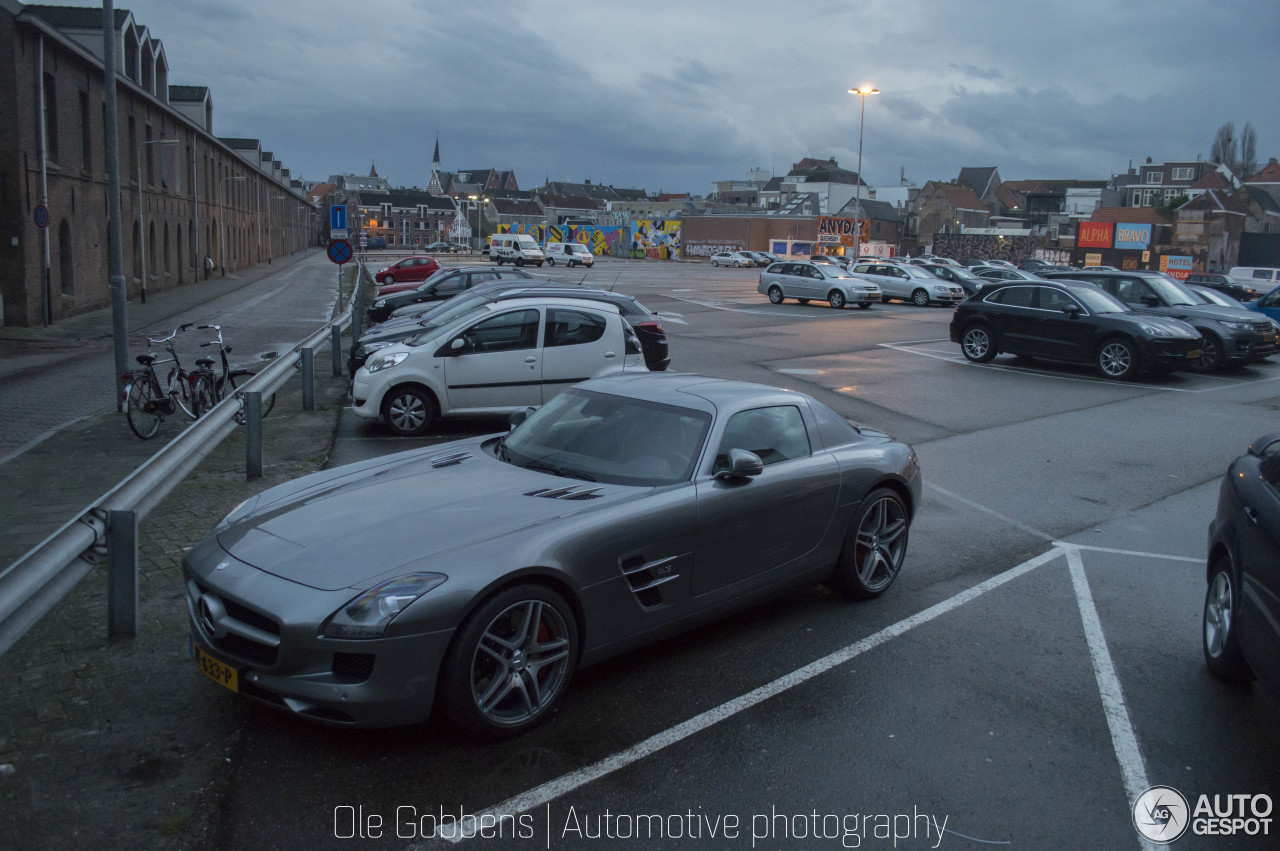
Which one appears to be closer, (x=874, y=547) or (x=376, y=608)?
(x=376, y=608)

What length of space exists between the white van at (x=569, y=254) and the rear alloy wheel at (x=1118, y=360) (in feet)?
157

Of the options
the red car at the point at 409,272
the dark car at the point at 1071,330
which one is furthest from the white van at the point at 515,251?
the dark car at the point at 1071,330

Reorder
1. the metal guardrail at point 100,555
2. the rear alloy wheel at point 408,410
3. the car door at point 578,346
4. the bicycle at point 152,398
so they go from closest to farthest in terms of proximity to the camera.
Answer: the metal guardrail at point 100,555 < the bicycle at point 152,398 < the rear alloy wheel at point 408,410 < the car door at point 578,346

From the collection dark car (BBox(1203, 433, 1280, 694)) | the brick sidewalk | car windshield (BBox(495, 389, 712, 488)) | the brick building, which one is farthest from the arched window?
dark car (BBox(1203, 433, 1280, 694))

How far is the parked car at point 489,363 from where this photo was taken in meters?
11.0

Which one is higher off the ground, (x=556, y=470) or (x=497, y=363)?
(x=556, y=470)

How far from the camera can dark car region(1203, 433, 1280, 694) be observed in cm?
411

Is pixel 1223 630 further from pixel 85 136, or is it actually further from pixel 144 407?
pixel 85 136

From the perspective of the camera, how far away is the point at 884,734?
434cm

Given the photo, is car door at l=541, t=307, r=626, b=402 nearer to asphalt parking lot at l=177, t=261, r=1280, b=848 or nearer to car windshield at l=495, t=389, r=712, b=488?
asphalt parking lot at l=177, t=261, r=1280, b=848

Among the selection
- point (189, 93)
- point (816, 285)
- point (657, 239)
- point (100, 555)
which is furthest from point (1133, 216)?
point (100, 555)

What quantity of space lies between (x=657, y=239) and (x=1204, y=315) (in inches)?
3321

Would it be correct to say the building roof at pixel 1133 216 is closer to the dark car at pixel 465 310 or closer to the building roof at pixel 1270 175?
the building roof at pixel 1270 175

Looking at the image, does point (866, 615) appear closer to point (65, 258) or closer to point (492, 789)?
point (492, 789)
